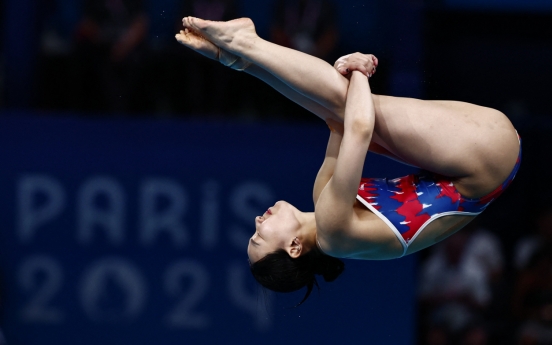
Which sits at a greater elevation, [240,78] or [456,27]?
[456,27]

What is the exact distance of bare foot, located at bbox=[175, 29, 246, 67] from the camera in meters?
3.45

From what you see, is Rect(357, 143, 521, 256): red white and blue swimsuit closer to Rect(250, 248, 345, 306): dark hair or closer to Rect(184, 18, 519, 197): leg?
Rect(184, 18, 519, 197): leg

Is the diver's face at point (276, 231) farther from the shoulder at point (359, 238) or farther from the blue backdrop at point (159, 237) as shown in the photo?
the blue backdrop at point (159, 237)

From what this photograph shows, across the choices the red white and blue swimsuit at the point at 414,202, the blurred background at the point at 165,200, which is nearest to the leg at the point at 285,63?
the red white and blue swimsuit at the point at 414,202

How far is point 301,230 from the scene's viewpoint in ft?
12.1

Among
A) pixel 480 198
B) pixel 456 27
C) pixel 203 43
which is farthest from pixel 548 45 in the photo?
pixel 203 43

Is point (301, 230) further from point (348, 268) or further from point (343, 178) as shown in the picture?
point (348, 268)

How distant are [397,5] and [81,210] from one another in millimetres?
2713

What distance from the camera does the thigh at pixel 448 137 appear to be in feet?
10.9

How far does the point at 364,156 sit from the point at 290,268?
0.77 meters

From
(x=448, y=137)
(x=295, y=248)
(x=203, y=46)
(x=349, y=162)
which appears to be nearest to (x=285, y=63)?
(x=203, y=46)

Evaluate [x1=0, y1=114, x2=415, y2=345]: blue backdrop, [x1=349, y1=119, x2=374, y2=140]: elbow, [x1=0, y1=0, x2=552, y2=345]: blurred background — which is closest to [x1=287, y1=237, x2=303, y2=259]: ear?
[x1=349, y1=119, x2=374, y2=140]: elbow

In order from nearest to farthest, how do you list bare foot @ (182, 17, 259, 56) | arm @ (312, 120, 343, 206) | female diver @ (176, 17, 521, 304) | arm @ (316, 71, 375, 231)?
arm @ (316, 71, 375, 231) < female diver @ (176, 17, 521, 304) < bare foot @ (182, 17, 259, 56) < arm @ (312, 120, 343, 206)

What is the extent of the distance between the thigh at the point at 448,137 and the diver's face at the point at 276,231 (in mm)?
559
